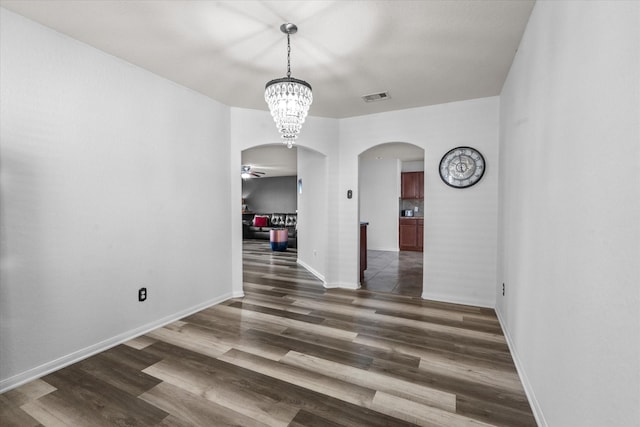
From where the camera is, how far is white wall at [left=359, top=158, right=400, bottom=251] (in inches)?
344

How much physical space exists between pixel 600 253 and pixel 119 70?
3.67m

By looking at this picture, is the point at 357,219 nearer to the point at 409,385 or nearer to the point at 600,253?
the point at 409,385

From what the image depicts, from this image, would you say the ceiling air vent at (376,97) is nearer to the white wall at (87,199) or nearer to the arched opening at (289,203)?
the arched opening at (289,203)

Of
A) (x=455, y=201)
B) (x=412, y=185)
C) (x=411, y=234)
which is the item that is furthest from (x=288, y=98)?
(x=412, y=185)

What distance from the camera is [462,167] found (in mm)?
3904

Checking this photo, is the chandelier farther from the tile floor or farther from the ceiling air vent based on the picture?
the tile floor

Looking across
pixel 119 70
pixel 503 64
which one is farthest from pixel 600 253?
pixel 119 70

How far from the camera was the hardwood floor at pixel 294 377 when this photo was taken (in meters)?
1.82

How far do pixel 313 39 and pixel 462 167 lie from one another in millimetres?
2546

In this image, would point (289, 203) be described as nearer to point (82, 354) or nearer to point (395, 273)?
point (395, 273)

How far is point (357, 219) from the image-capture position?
4668 mm

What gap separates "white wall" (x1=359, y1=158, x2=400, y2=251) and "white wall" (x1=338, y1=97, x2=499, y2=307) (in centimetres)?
447

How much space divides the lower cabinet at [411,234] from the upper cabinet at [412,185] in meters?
0.79

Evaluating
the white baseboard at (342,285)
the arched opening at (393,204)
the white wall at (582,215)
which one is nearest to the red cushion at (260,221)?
the arched opening at (393,204)
